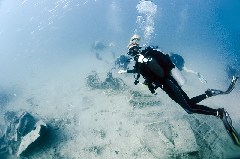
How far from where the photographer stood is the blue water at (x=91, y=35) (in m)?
23.6

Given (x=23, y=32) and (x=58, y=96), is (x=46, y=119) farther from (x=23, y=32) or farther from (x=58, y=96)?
(x=23, y=32)

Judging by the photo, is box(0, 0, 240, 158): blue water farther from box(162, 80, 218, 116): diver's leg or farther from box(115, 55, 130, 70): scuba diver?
box(162, 80, 218, 116): diver's leg

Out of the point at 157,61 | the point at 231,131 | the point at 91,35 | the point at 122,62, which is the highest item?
the point at 91,35

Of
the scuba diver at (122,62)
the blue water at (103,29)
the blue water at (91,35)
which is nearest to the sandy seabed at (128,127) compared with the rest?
the scuba diver at (122,62)

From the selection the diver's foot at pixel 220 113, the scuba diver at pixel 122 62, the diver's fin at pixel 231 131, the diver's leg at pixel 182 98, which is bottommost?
the diver's fin at pixel 231 131

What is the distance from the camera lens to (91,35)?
4669 centimetres

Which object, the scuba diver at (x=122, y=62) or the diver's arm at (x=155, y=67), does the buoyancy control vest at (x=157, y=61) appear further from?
the scuba diver at (x=122, y=62)

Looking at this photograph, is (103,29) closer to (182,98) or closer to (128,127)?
(128,127)

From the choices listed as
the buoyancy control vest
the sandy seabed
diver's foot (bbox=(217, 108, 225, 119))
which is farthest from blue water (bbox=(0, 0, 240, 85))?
the buoyancy control vest

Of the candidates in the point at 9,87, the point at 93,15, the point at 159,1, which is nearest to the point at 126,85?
the point at 9,87

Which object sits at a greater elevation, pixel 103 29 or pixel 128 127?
pixel 103 29

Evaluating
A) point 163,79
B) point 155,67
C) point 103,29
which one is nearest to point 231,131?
point 163,79

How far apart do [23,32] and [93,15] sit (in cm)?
2926

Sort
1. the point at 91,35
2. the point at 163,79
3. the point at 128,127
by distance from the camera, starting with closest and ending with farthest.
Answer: the point at 163,79, the point at 128,127, the point at 91,35
